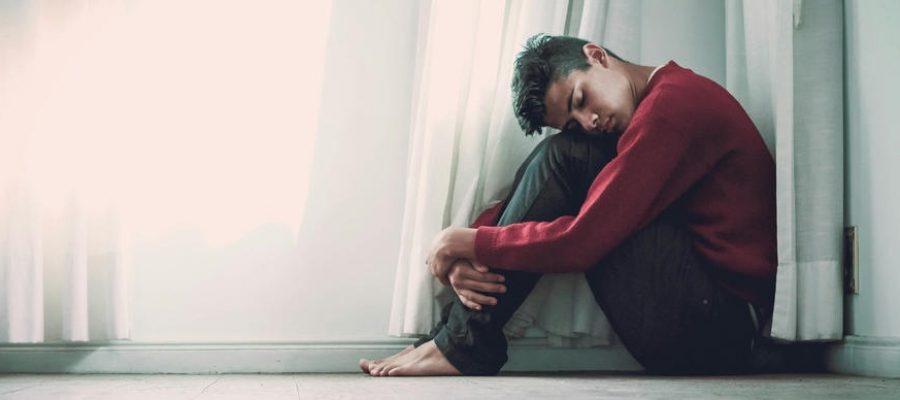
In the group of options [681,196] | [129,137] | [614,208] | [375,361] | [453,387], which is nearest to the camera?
[453,387]

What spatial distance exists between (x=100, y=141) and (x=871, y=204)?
1516 mm

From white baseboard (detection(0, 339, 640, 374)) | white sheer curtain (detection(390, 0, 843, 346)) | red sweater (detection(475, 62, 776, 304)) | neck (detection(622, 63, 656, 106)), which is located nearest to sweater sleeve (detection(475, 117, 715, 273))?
red sweater (detection(475, 62, 776, 304))

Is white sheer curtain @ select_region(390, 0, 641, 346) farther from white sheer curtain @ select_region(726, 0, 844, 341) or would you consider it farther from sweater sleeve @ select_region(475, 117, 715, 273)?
white sheer curtain @ select_region(726, 0, 844, 341)

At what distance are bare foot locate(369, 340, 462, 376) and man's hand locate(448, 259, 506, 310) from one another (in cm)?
12

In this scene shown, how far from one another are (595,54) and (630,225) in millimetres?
347

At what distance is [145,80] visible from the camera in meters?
2.14

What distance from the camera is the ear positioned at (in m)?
1.89

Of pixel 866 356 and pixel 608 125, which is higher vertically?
pixel 608 125

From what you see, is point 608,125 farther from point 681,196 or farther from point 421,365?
point 421,365

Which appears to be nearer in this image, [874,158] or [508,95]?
[874,158]

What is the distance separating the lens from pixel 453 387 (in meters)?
1.60

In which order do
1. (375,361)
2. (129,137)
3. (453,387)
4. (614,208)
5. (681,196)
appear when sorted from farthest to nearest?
(129,137), (375,361), (681,196), (614,208), (453,387)

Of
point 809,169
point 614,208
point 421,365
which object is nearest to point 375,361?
point 421,365

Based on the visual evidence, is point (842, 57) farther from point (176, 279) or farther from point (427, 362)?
point (176, 279)
